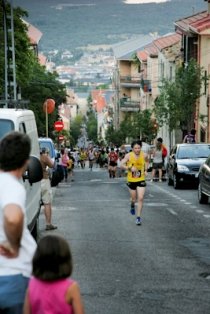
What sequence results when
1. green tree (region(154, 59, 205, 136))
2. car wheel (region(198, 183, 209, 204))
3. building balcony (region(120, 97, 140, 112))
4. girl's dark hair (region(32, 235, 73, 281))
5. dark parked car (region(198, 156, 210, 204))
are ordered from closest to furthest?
girl's dark hair (region(32, 235, 73, 281)) → dark parked car (region(198, 156, 210, 204)) → car wheel (region(198, 183, 209, 204)) → green tree (region(154, 59, 205, 136)) → building balcony (region(120, 97, 140, 112))

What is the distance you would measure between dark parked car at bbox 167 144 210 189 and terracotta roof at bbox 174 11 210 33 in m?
27.1

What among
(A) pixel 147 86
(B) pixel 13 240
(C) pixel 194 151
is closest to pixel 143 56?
(A) pixel 147 86

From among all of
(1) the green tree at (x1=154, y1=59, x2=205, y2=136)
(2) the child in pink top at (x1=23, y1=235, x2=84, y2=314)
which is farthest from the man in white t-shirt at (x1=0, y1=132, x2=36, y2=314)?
(1) the green tree at (x1=154, y1=59, x2=205, y2=136)

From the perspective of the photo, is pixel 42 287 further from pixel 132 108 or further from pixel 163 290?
pixel 132 108

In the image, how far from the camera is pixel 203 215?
21297 millimetres

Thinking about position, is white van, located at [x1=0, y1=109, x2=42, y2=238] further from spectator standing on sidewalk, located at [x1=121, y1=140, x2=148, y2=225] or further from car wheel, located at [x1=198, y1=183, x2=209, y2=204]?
car wheel, located at [x1=198, y1=183, x2=209, y2=204]

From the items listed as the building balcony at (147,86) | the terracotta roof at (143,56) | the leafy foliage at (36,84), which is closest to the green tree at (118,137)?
the terracotta roof at (143,56)

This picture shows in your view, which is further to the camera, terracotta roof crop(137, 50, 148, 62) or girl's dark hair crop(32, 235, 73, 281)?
terracotta roof crop(137, 50, 148, 62)

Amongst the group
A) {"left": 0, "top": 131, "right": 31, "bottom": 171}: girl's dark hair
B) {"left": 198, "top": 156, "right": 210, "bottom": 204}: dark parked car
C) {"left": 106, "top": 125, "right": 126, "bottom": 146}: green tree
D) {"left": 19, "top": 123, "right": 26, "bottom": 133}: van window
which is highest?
{"left": 0, "top": 131, "right": 31, "bottom": 171}: girl's dark hair

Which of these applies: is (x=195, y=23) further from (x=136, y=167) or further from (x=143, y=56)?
(x=143, y=56)

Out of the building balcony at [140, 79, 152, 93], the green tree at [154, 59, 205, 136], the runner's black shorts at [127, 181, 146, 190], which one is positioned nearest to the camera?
the runner's black shorts at [127, 181, 146, 190]

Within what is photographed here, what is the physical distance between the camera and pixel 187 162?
105 feet

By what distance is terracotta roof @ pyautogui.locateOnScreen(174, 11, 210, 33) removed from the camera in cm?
5990

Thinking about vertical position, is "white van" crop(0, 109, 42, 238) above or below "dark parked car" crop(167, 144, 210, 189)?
above
